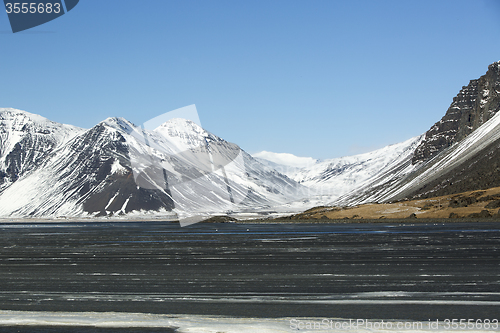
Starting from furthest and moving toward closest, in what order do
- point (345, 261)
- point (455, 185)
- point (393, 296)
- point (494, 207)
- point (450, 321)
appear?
point (455, 185) < point (494, 207) < point (345, 261) < point (393, 296) < point (450, 321)

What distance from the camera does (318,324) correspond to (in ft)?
56.8

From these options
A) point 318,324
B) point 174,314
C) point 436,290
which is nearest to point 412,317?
point 318,324

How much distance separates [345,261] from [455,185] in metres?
145

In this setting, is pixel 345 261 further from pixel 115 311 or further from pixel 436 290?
pixel 115 311

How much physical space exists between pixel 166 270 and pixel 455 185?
153361mm

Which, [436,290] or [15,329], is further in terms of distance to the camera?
[436,290]

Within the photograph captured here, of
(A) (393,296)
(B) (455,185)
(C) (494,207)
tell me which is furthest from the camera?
(B) (455,185)

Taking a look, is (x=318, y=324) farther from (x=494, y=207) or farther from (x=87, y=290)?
(x=494, y=207)

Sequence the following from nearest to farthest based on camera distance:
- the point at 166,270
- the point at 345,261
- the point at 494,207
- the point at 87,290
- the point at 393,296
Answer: the point at 393,296 → the point at 87,290 → the point at 166,270 → the point at 345,261 → the point at 494,207

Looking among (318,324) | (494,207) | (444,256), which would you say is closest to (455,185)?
(494,207)

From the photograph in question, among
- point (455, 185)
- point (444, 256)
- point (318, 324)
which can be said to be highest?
point (318, 324)

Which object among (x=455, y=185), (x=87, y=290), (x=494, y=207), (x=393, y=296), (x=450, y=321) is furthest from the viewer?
(x=455, y=185)

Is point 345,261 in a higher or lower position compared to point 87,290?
lower

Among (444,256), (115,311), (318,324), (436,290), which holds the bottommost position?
(444,256)
